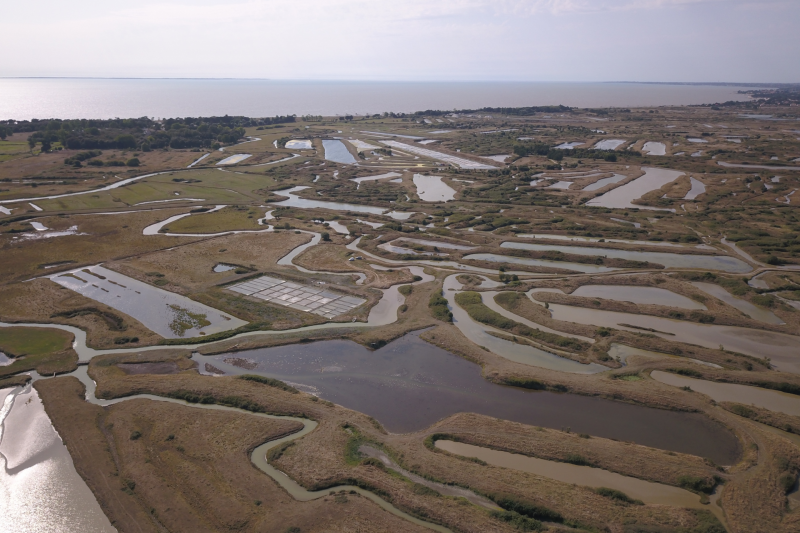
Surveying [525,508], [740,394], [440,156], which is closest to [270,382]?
[525,508]

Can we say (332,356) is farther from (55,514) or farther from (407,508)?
(55,514)

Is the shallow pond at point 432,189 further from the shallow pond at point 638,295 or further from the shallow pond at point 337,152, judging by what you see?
the shallow pond at point 638,295

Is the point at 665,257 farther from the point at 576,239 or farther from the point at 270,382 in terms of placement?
the point at 270,382

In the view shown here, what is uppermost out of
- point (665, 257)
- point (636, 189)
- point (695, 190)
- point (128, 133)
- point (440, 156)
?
point (128, 133)

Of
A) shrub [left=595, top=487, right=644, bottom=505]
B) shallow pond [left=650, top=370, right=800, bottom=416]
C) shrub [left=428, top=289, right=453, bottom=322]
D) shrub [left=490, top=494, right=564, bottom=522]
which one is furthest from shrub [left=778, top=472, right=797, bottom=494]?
shrub [left=428, top=289, right=453, bottom=322]

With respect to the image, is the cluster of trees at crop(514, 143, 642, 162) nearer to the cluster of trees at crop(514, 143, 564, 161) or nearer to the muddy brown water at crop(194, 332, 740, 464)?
the cluster of trees at crop(514, 143, 564, 161)

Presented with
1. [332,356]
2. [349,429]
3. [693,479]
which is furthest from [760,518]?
[332,356]

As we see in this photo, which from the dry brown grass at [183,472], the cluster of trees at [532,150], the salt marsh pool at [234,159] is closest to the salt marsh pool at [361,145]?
the salt marsh pool at [234,159]
